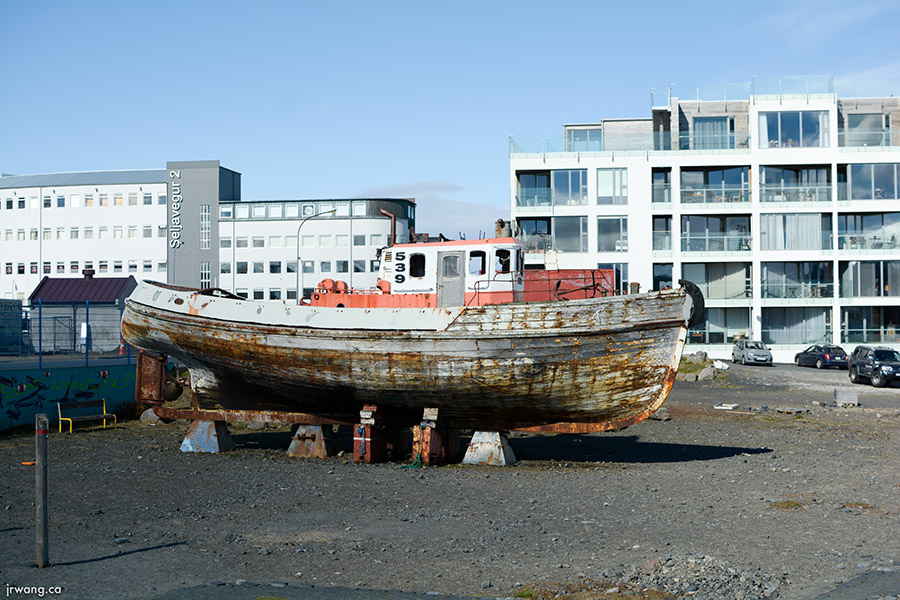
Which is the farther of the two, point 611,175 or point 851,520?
point 611,175

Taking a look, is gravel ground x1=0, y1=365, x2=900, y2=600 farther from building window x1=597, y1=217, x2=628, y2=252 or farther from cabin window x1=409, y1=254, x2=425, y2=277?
building window x1=597, y1=217, x2=628, y2=252

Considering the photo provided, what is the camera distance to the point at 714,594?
7852mm

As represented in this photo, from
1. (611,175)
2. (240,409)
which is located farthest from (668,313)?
(611,175)

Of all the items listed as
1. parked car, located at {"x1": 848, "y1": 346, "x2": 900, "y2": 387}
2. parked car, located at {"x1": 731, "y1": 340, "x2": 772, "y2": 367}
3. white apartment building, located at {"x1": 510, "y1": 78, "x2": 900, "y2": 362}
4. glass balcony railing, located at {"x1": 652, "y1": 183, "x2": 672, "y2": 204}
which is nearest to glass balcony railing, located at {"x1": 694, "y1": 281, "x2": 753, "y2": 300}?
white apartment building, located at {"x1": 510, "y1": 78, "x2": 900, "y2": 362}

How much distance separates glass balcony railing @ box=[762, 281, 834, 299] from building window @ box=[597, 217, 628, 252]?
8967 millimetres

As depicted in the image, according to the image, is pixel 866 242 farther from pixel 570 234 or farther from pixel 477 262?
pixel 477 262

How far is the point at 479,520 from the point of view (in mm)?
11211

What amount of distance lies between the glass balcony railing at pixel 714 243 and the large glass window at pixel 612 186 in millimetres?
4495

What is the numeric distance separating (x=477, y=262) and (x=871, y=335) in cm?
4185

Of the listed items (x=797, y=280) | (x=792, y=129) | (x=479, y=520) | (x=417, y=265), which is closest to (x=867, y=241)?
(x=797, y=280)

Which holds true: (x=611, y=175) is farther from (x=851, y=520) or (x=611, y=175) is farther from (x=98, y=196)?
(x=98, y=196)

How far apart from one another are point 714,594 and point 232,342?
1157cm

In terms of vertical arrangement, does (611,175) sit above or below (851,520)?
above

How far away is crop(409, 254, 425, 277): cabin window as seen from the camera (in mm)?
17344
